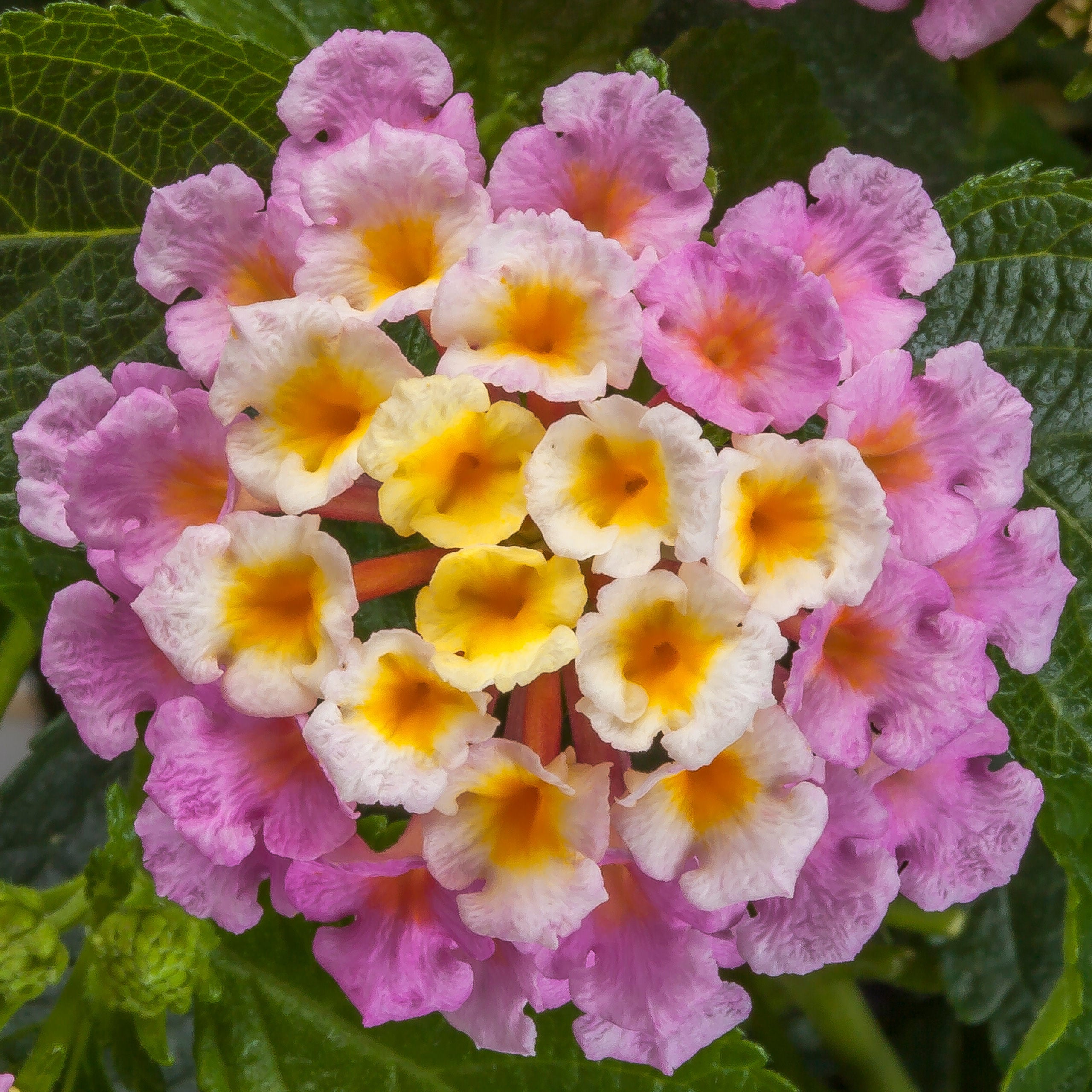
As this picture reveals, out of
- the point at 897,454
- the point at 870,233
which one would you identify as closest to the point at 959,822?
the point at 897,454

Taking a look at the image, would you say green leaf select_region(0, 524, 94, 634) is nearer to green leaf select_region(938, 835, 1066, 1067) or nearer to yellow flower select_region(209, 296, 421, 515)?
yellow flower select_region(209, 296, 421, 515)

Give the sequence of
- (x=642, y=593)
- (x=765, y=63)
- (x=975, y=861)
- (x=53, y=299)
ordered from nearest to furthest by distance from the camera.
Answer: (x=642, y=593), (x=975, y=861), (x=53, y=299), (x=765, y=63)

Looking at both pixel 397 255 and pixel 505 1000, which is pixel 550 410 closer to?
pixel 397 255

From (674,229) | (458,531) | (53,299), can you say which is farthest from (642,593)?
(53,299)

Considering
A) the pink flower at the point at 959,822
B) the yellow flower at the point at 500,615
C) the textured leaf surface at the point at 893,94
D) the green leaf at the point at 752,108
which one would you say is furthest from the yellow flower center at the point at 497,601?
the textured leaf surface at the point at 893,94

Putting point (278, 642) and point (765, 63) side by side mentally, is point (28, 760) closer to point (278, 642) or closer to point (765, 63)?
point (278, 642)

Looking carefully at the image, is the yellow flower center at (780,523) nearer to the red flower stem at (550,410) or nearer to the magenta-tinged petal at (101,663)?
the red flower stem at (550,410)
